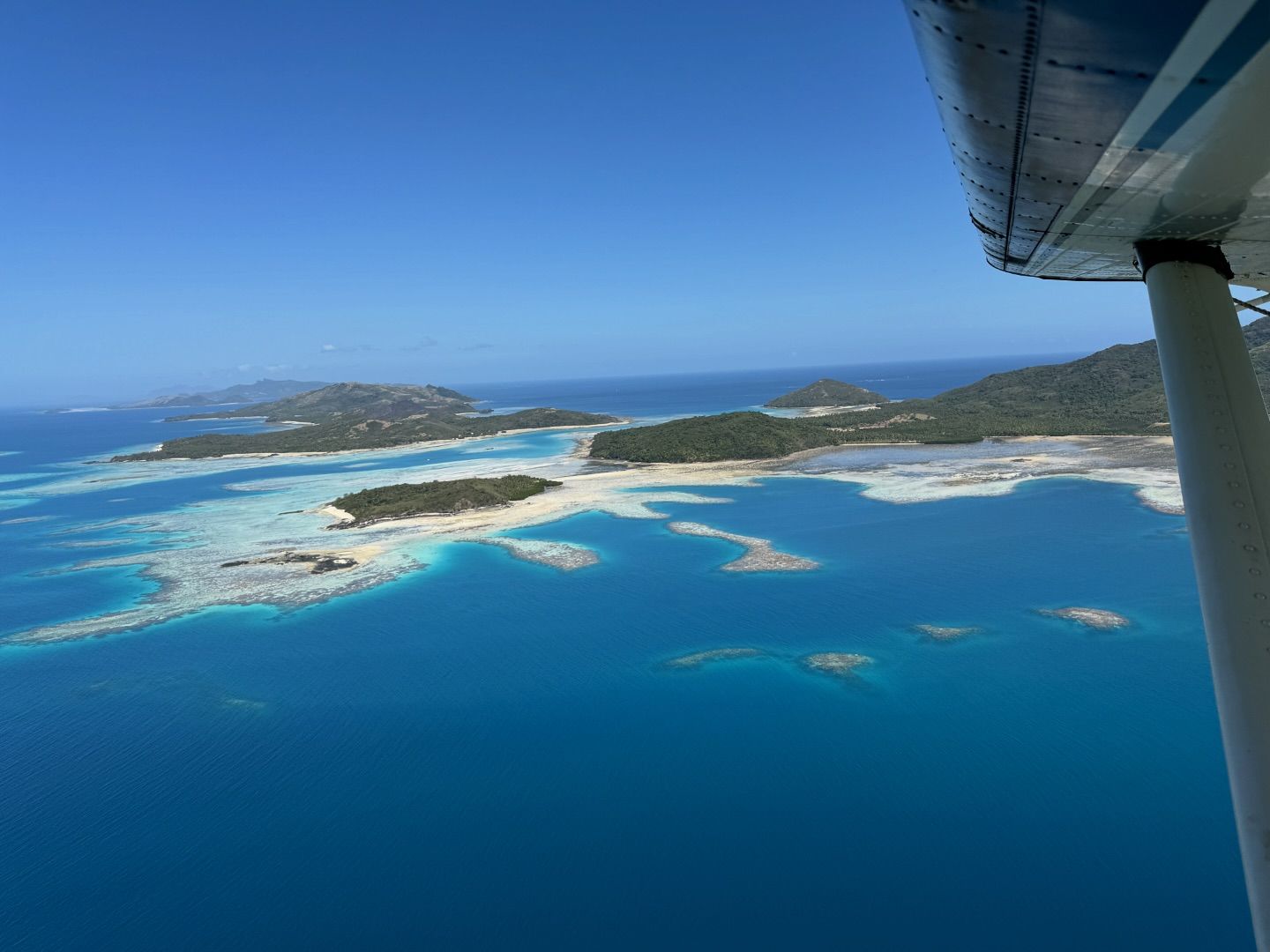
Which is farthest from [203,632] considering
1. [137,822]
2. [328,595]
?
[137,822]

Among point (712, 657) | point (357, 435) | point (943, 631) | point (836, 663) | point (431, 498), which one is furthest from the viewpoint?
point (357, 435)

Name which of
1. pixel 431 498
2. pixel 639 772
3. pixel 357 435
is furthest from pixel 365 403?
pixel 639 772

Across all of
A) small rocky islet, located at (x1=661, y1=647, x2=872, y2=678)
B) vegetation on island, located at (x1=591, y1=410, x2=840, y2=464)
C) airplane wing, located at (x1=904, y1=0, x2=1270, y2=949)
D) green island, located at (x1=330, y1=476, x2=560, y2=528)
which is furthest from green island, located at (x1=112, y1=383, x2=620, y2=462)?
airplane wing, located at (x1=904, y1=0, x2=1270, y2=949)

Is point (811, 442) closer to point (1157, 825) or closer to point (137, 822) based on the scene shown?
point (1157, 825)

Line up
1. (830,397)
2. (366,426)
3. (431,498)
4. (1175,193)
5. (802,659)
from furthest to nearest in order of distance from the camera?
(830,397), (366,426), (431,498), (802,659), (1175,193)

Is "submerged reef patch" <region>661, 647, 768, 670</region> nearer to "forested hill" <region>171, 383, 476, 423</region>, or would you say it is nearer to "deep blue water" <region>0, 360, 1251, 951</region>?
"deep blue water" <region>0, 360, 1251, 951</region>

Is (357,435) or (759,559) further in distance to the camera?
(357,435)

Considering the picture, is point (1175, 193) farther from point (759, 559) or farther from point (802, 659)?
point (759, 559)
